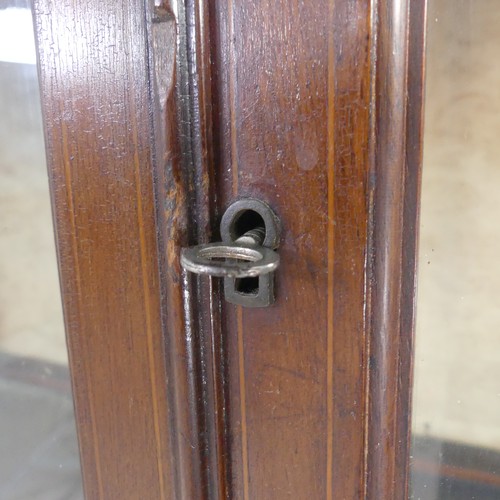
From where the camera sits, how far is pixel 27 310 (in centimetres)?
65

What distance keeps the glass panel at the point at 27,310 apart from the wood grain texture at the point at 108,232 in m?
0.03

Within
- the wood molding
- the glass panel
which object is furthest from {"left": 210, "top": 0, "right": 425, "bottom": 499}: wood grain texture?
the glass panel

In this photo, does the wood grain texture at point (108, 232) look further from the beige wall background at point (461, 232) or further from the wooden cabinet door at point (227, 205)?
the beige wall background at point (461, 232)

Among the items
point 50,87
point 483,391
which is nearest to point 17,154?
point 50,87

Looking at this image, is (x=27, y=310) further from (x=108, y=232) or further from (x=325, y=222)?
(x=325, y=222)

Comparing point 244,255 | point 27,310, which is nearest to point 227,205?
point 244,255

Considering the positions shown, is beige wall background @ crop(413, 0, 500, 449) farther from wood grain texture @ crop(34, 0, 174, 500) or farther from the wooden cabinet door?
wood grain texture @ crop(34, 0, 174, 500)

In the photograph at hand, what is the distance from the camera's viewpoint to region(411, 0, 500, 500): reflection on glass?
465 mm

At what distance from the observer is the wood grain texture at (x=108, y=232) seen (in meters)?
0.51

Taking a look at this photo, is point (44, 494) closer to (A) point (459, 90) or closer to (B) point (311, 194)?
(B) point (311, 194)

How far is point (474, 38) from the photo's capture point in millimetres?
466

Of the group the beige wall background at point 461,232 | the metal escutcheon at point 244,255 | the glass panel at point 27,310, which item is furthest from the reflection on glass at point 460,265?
the glass panel at point 27,310

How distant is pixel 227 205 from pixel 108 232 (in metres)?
0.12

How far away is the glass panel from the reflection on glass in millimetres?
352
